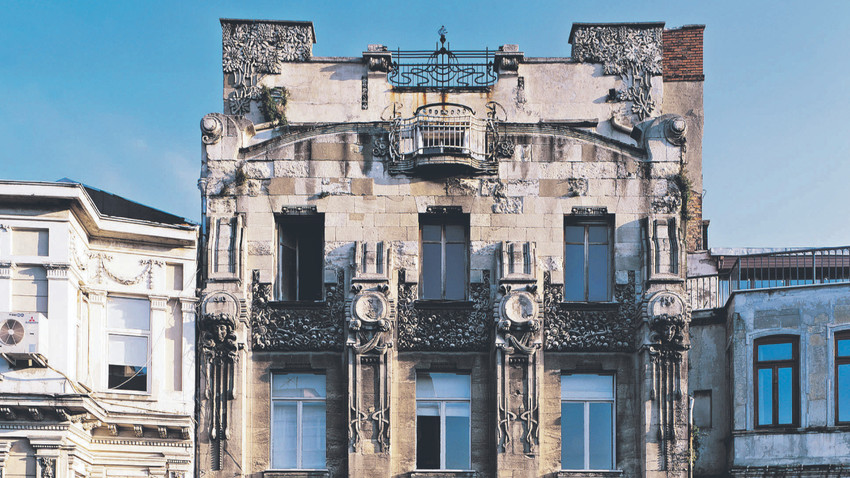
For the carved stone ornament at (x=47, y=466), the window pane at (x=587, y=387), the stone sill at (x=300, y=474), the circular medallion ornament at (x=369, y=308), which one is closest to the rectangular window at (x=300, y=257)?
the circular medallion ornament at (x=369, y=308)

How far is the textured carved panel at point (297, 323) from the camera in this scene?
35188 mm

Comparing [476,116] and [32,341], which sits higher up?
[476,116]

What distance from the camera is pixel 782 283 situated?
40125 millimetres

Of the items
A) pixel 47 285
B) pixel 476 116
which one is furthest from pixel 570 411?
pixel 47 285

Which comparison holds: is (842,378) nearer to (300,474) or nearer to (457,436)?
(457,436)

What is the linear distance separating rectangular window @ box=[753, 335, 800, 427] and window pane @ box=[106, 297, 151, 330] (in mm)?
15465

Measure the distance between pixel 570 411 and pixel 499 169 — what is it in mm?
6400

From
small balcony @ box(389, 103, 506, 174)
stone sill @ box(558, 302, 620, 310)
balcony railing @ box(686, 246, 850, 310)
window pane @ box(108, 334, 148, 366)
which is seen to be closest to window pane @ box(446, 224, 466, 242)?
small balcony @ box(389, 103, 506, 174)

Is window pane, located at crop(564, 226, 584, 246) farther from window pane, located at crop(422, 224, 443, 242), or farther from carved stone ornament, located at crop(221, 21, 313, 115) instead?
carved stone ornament, located at crop(221, 21, 313, 115)

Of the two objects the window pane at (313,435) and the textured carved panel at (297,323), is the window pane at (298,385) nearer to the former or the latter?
the window pane at (313,435)

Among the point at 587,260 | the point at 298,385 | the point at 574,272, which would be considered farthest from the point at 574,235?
the point at 298,385

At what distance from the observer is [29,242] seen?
32594 millimetres

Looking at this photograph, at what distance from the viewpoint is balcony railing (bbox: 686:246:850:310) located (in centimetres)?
3841

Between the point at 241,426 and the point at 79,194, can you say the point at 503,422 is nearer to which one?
the point at 241,426
